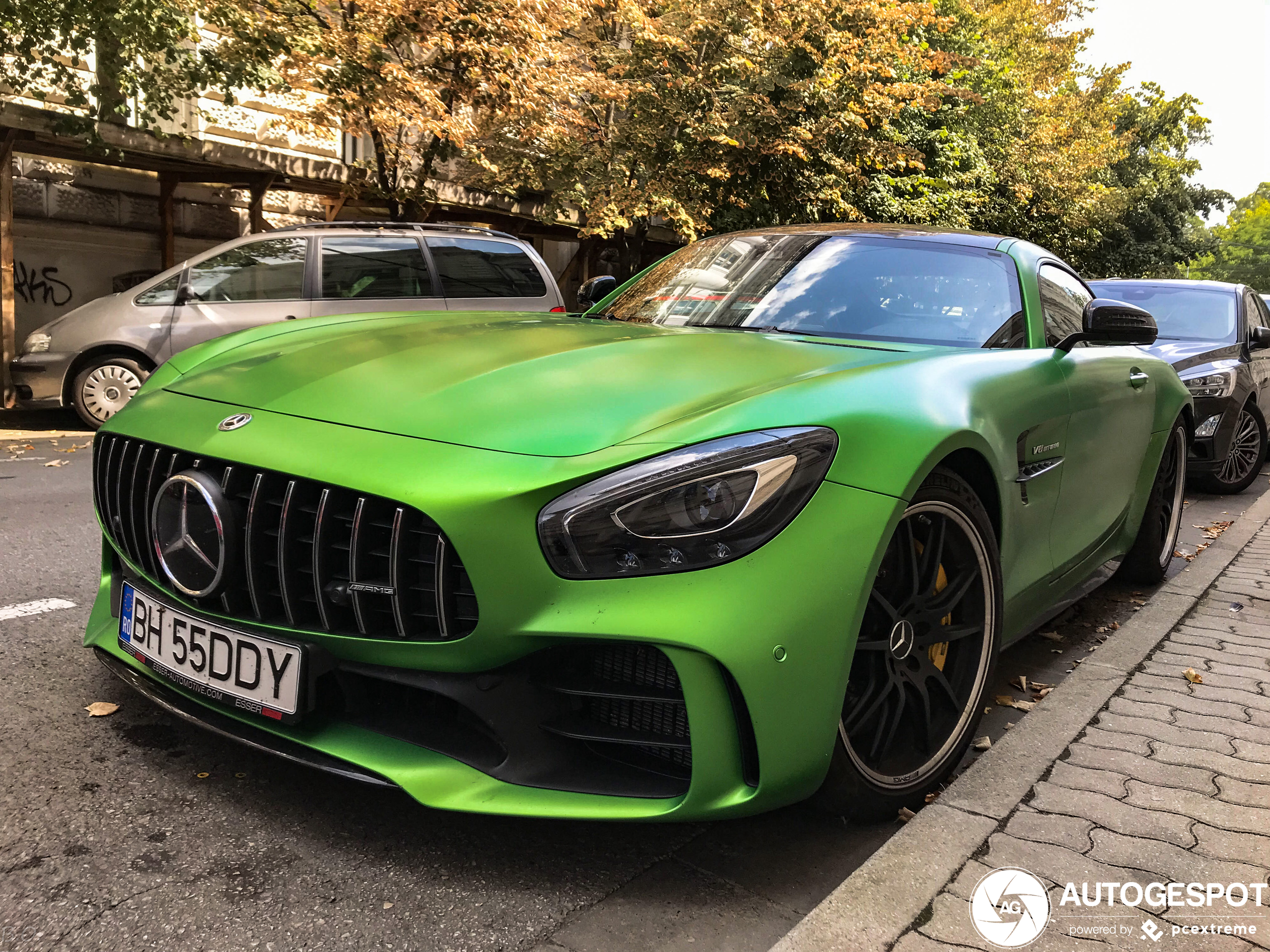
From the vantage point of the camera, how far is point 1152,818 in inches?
93.1

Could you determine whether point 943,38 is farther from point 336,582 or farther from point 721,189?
point 336,582

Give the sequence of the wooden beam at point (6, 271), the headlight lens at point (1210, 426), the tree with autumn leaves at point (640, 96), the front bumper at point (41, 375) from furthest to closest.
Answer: the tree with autumn leaves at point (640, 96) → the wooden beam at point (6, 271) → the front bumper at point (41, 375) → the headlight lens at point (1210, 426)

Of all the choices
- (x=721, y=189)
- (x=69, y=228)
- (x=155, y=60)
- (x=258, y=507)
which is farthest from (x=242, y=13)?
(x=258, y=507)

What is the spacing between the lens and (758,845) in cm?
236

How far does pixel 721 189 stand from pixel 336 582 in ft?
47.6

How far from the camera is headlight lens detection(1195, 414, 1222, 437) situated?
25.6 feet

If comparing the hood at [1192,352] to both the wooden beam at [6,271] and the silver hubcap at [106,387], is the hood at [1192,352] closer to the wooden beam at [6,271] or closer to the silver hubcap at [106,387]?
the silver hubcap at [106,387]

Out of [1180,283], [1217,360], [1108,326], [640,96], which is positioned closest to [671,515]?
[1108,326]

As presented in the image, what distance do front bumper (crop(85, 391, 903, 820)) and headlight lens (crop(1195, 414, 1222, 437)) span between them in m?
6.75

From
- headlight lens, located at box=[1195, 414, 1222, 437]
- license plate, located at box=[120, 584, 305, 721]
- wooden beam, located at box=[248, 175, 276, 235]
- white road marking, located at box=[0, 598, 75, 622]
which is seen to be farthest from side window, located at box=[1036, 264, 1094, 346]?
wooden beam, located at box=[248, 175, 276, 235]

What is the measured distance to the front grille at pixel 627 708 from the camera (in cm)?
201

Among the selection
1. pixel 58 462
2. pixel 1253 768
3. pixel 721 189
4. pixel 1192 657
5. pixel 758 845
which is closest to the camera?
pixel 758 845

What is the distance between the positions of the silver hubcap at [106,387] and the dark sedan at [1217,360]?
8.03 meters

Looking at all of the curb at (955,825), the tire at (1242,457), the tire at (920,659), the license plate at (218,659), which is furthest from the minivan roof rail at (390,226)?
the tire at (920,659)
